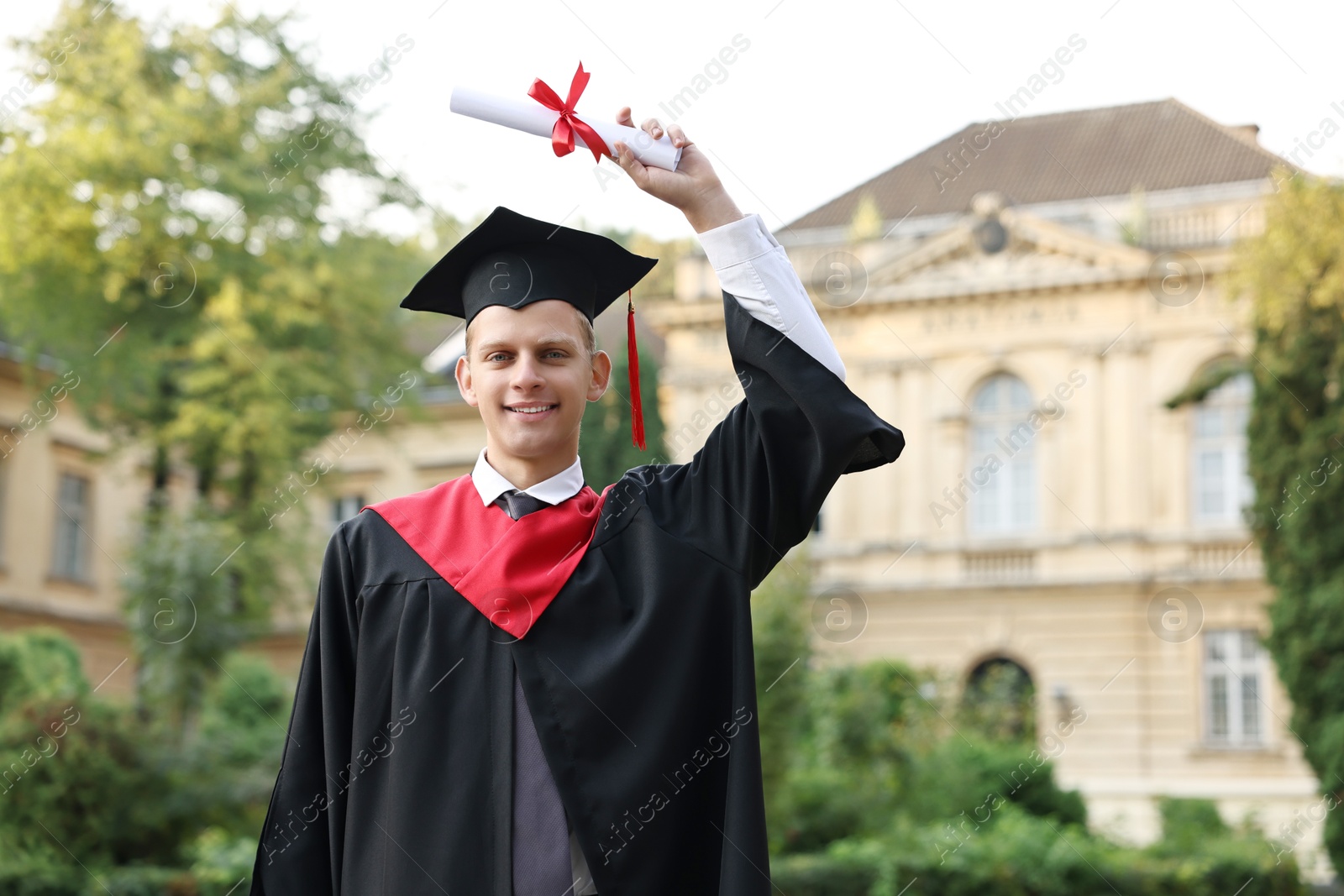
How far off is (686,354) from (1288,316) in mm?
14022

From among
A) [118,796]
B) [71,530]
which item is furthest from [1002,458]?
[118,796]

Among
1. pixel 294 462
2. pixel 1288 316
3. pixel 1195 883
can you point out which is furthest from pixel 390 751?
pixel 294 462

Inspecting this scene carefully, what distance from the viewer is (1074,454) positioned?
26.1 meters

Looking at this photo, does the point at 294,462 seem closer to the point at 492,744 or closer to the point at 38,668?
the point at 38,668

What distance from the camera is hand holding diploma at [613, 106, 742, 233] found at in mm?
2621

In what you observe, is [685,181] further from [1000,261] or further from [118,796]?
[1000,261]

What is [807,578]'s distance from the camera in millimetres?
14422

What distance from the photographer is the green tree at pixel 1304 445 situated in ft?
49.5

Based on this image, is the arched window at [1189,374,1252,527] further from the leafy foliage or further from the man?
the man

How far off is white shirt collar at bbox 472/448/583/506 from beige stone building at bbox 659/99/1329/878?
2091 cm

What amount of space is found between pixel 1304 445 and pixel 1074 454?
989 cm

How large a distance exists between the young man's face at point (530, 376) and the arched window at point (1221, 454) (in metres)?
→ 24.3

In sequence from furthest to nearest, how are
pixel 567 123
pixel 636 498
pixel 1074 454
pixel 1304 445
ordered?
pixel 1074 454, pixel 1304 445, pixel 636 498, pixel 567 123

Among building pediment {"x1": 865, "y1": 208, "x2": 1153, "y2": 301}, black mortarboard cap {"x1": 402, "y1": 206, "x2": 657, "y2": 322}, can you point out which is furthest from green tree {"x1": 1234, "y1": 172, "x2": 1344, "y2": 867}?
black mortarboard cap {"x1": 402, "y1": 206, "x2": 657, "y2": 322}
